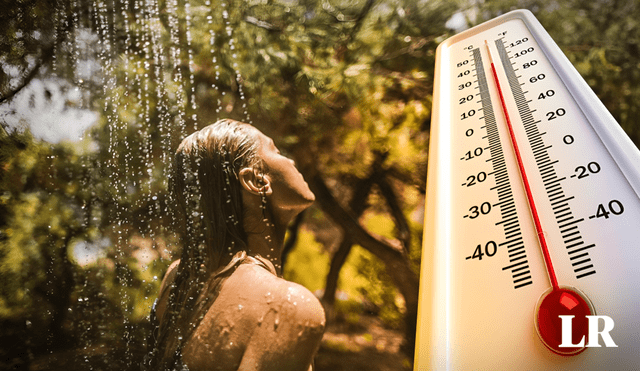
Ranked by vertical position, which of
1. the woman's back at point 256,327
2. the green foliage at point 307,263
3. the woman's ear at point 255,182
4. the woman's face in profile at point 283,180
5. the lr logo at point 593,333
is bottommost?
the lr logo at point 593,333

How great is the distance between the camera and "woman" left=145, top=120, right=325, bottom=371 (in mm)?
654

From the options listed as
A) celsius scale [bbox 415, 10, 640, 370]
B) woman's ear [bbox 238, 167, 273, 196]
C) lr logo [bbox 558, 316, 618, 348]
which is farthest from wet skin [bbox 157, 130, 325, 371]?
lr logo [bbox 558, 316, 618, 348]

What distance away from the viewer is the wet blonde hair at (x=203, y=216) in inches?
27.9

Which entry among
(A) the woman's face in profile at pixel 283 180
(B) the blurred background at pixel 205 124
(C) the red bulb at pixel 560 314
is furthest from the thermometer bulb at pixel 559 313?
(A) the woman's face in profile at pixel 283 180

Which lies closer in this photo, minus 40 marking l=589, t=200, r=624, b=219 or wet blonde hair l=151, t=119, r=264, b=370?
minus 40 marking l=589, t=200, r=624, b=219

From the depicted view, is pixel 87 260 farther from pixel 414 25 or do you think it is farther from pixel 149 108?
pixel 414 25

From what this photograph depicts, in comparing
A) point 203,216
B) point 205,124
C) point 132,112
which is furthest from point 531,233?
point 132,112

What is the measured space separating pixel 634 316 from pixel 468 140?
30 centimetres

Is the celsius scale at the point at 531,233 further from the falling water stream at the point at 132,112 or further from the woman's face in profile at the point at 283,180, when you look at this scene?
the falling water stream at the point at 132,112

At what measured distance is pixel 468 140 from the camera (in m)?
0.50

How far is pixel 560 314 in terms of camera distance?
274 mm

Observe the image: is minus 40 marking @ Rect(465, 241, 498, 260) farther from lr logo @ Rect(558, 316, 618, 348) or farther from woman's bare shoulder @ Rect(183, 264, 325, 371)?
woman's bare shoulder @ Rect(183, 264, 325, 371)

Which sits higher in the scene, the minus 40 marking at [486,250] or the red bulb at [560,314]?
the minus 40 marking at [486,250]

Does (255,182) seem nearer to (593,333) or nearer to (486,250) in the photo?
(486,250)
